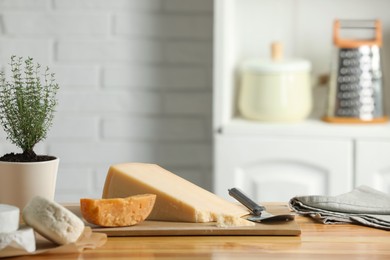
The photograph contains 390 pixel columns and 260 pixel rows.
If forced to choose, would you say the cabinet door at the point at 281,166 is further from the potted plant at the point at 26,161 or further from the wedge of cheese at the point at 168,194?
the potted plant at the point at 26,161

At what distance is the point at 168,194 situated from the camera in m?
1.41

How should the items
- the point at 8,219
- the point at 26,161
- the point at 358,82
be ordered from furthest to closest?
the point at 358,82 < the point at 26,161 < the point at 8,219

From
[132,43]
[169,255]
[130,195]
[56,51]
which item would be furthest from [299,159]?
[169,255]

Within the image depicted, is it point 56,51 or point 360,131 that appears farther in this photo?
point 56,51

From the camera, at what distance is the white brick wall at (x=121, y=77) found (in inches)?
115

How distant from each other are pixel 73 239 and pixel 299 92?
156cm

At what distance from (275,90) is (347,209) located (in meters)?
1.20

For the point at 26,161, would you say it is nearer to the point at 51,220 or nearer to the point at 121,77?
the point at 51,220

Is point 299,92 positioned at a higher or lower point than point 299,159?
higher

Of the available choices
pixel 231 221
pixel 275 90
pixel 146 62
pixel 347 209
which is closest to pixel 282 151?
pixel 275 90

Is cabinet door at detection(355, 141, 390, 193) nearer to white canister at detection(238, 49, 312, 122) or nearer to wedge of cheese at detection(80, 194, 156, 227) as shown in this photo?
white canister at detection(238, 49, 312, 122)

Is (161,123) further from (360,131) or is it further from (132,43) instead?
(360,131)

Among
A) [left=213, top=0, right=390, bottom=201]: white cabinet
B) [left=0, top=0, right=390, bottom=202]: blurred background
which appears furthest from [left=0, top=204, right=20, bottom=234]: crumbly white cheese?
[left=0, top=0, right=390, bottom=202]: blurred background

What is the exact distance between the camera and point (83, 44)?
9.60 feet
